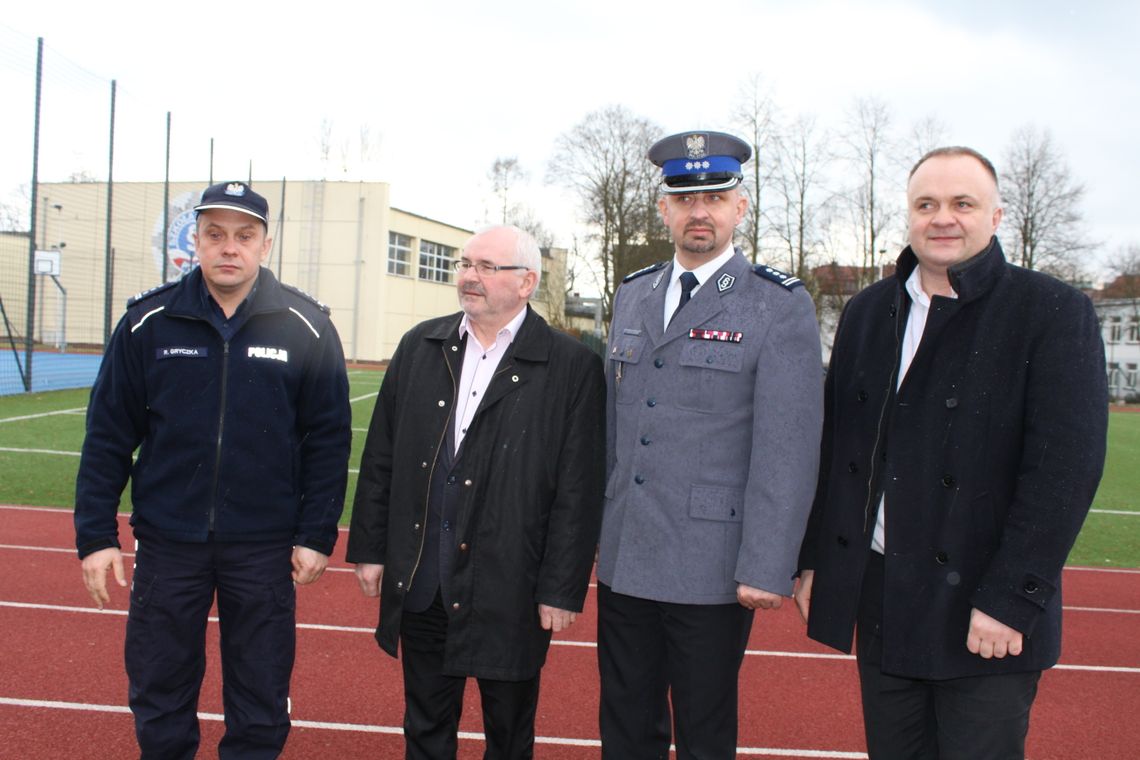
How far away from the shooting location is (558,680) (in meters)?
4.65

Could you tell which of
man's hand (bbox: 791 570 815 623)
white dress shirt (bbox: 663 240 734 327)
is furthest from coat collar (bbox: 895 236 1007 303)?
man's hand (bbox: 791 570 815 623)

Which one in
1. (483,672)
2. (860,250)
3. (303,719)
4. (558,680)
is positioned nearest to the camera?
Result: (483,672)

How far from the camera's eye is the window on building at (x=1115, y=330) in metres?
54.0

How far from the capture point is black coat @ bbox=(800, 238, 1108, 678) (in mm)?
2221

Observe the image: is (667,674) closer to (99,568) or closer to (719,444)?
(719,444)

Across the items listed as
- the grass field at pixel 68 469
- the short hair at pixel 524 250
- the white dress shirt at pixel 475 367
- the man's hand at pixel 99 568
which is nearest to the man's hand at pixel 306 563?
the man's hand at pixel 99 568

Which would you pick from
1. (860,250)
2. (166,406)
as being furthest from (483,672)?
(860,250)

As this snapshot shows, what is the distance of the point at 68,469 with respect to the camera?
33.0 feet

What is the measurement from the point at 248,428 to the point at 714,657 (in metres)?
1.70

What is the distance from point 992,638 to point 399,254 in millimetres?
41696

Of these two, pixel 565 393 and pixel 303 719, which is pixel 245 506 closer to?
pixel 565 393

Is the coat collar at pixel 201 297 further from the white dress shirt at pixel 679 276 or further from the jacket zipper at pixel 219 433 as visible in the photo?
the white dress shirt at pixel 679 276

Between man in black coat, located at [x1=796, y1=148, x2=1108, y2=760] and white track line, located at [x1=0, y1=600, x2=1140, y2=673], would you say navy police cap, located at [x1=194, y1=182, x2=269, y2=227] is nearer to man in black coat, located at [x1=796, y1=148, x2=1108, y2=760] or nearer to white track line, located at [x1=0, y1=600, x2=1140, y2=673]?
man in black coat, located at [x1=796, y1=148, x2=1108, y2=760]

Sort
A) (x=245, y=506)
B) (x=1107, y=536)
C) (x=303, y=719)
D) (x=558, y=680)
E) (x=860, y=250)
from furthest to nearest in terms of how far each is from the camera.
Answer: (x=860, y=250)
(x=1107, y=536)
(x=558, y=680)
(x=303, y=719)
(x=245, y=506)
